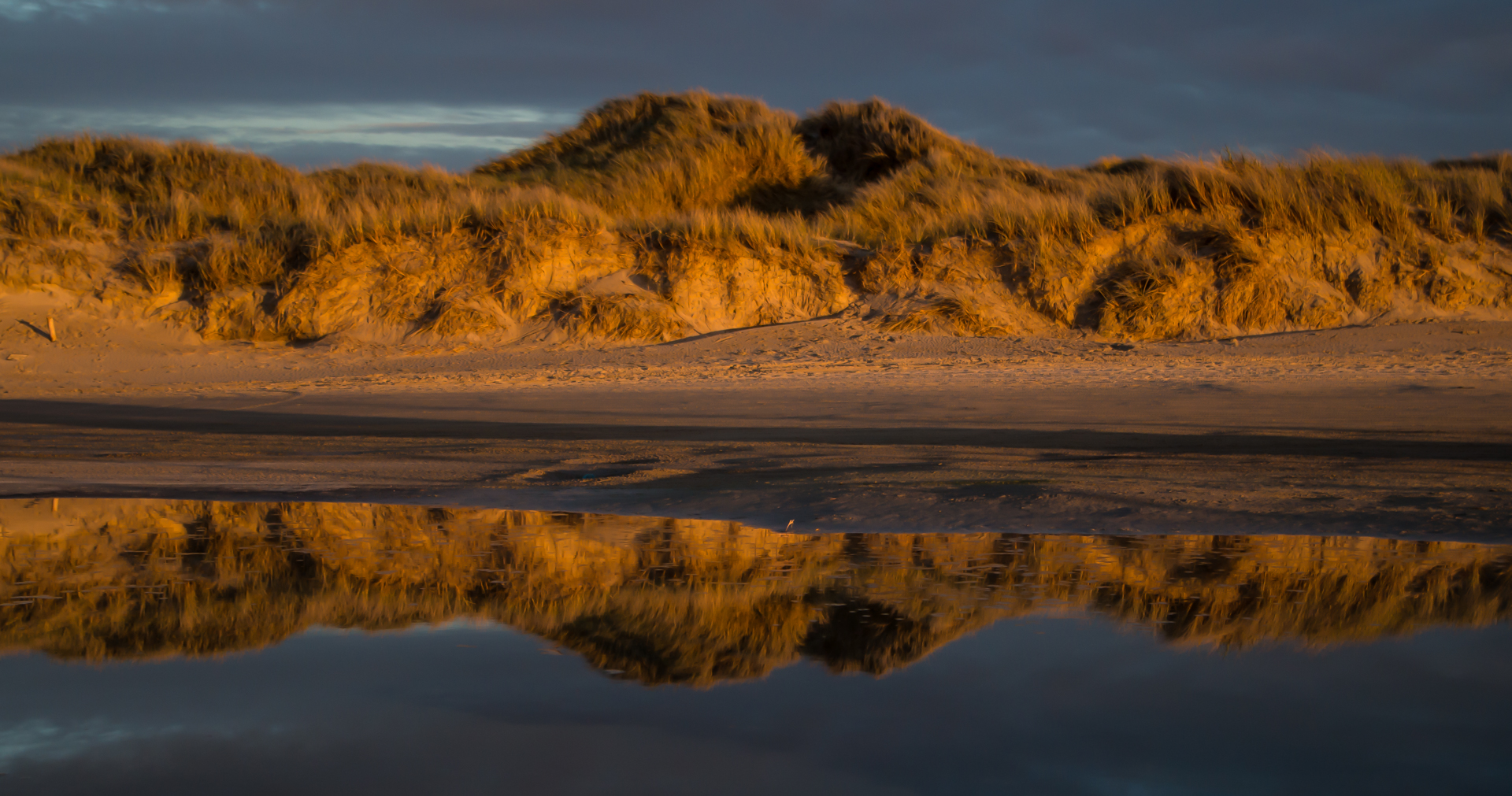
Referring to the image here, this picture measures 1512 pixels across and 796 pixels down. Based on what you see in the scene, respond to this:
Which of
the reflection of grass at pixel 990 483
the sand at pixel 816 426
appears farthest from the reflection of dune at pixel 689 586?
the reflection of grass at pixel 990 483

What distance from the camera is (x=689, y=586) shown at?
340 centimetres

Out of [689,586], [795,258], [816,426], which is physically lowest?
[689,586]

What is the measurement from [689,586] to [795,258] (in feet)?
35.7

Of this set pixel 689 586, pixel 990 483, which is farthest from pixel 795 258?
pixel 689 586

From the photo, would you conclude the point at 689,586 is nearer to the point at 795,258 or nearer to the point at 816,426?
the point at 816,426

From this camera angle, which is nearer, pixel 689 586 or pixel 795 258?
pixel 689 586

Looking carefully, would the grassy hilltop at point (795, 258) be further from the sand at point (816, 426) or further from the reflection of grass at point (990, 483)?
the reflection of grass at point (990, 483)

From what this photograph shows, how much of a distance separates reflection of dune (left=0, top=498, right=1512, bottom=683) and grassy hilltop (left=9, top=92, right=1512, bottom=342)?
877 centimetres

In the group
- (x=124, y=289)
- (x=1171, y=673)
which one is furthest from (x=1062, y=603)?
(x=124, y=289)

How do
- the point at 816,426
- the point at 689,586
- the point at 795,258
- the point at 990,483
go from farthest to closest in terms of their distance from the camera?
the point at 795,258, the point at 816,426, the point at 990,483, the point at 689,586

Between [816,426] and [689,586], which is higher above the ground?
[816,426]

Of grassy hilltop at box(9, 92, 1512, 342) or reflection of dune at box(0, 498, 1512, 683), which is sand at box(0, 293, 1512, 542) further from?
grassy hilltop at box(9, 92, 1512, 342)

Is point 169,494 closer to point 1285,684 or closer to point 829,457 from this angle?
point 829,457

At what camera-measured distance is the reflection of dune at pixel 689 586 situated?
2.85m
